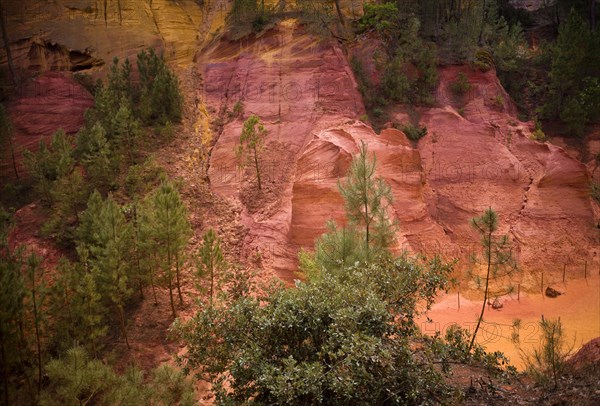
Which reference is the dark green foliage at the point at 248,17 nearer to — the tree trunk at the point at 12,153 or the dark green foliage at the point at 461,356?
the tree trunk at the point at 12,153

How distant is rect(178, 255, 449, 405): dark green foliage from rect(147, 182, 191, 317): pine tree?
6.12m

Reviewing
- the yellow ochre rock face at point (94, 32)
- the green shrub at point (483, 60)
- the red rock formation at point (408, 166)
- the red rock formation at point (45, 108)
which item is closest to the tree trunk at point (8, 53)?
the yellow ochre rock face at point (94, 32)

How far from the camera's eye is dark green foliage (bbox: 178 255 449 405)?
736 centimetres

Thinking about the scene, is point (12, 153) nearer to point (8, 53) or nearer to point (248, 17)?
point (8, 53)

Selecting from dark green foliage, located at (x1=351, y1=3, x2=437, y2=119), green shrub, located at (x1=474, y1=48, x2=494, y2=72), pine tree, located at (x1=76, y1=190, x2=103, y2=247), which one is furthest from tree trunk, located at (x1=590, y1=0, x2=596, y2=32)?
pine tree, located at (x1=76, y1=190, x2=103, y2=247)

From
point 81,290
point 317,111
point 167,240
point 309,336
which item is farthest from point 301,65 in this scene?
point 309,336

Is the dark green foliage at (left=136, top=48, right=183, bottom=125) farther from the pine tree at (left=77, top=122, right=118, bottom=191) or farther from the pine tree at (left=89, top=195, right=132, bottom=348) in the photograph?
the pine tree at (left=89, top=195, right=132, bottom=348)

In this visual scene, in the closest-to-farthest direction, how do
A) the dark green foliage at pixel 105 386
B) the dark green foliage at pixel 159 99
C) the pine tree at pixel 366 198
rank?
the dark green foliage at pixel 105 386
the pine tree at pixel 366 198
the dark green foliage at pixel 159 99

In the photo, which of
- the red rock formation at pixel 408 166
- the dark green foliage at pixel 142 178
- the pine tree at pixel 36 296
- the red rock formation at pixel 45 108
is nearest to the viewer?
the pine tree at pixel 36 296

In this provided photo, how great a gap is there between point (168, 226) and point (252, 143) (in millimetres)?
8360

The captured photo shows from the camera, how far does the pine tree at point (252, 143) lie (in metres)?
21.2

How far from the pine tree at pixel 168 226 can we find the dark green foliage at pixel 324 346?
6120 mm

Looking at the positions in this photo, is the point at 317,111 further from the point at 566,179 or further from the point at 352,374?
the point at 352,374

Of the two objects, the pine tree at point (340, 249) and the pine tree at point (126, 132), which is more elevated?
the pine tree at point (126, 132)
